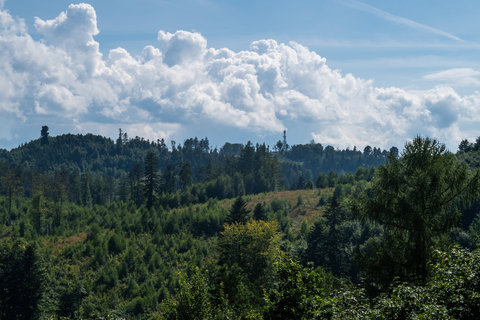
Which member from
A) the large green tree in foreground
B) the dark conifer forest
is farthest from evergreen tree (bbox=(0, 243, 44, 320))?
the large green tree in foreground

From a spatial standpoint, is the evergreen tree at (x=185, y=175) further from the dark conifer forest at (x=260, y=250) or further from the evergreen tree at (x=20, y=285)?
the evergreen tree at (x=20, y=285)

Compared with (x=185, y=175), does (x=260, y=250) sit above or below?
below

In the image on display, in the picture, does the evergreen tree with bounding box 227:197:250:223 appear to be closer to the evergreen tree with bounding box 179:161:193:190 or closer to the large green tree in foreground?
the large green tree in foreground

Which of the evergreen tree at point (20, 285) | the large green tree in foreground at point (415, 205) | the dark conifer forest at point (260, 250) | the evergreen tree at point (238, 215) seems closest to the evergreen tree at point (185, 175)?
the dark conifer forest at point (260, 250)

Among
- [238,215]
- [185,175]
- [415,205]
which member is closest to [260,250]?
[238,215]

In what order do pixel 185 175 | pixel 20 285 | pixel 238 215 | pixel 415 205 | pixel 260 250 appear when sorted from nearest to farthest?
pixel 415 205 → pixel 20 285 → pixel 260 250 → pixel 238 215 → pixel 185 175

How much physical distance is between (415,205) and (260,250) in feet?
109

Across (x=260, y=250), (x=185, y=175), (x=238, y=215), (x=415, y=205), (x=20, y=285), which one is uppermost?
(x=415, y=205)

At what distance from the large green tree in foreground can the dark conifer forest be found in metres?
0.05

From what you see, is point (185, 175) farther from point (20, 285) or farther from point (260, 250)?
point (20, 285)

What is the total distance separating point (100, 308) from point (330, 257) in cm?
2977

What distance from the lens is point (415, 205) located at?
19.7m

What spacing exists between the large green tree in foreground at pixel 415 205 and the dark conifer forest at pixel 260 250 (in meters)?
0.05

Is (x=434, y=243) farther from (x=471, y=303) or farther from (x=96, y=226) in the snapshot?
(x=96, y=226)
